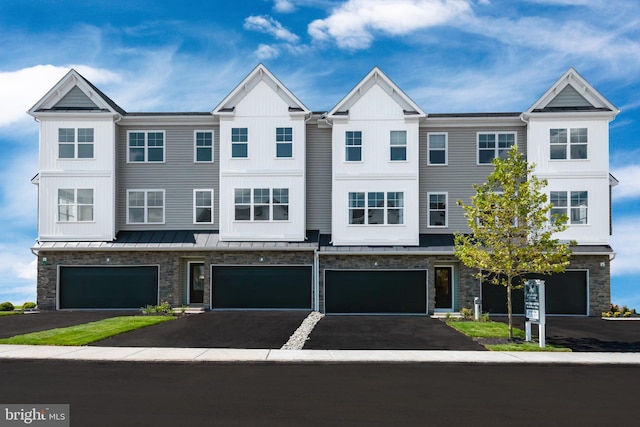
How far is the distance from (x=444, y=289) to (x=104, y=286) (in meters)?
16.8

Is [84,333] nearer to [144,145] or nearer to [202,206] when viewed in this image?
[202,206]

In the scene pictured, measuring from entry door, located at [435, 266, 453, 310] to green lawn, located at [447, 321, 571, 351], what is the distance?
17.5 feet

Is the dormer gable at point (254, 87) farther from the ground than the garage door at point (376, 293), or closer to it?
farther from the ground

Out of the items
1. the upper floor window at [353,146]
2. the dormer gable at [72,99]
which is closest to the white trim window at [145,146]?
the dormer gable at [72,99]

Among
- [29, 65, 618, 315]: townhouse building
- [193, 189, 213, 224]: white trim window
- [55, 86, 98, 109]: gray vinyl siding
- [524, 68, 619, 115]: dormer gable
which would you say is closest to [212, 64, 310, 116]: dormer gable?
[29, 65, 618, 315]: townhouse building

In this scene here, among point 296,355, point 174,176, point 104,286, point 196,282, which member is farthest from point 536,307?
point 104,286

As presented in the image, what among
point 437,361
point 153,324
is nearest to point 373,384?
point 437,361

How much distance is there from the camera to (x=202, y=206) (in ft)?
93.4

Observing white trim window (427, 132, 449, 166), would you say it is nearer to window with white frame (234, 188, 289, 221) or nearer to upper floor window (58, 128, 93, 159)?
window with white frame (234, 188, 289, 221)

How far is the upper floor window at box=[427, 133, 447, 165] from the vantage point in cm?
2834

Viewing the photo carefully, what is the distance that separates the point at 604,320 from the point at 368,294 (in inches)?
423

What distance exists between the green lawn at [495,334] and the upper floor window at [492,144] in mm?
9251

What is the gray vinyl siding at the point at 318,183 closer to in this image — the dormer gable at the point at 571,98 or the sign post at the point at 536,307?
the dormer gable at the point at 571,98

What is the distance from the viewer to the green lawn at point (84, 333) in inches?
687
